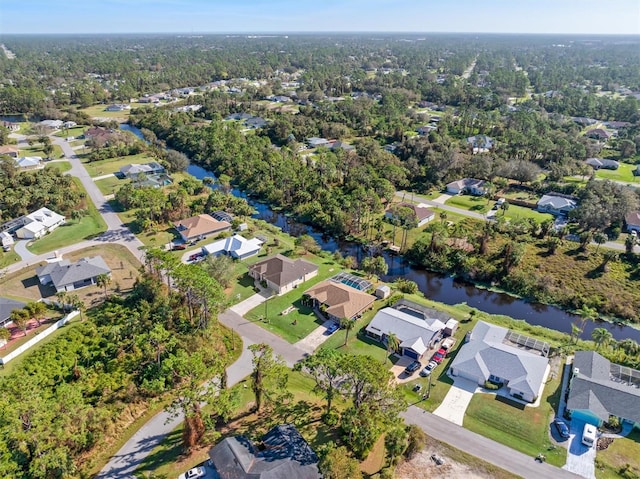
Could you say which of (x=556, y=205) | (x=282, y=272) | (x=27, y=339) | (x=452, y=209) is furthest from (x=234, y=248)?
(x=556, y=205)

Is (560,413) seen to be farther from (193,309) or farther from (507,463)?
(193,309)

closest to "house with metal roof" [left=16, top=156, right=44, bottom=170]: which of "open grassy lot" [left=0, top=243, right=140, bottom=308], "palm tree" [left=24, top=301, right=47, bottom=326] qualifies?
"open grassy lot" [left=0, top=243, right=140, bottom=308]

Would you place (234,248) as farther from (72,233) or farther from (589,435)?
(589,435)

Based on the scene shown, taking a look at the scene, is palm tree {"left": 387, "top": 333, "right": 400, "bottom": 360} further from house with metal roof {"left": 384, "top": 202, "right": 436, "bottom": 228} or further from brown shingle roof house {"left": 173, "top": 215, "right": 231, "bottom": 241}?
brown shingle roof house {"left": 173, "top": 215, "right": 231, "bottom": 241}

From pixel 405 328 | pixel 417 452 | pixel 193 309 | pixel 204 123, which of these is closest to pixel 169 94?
pixel 204 123

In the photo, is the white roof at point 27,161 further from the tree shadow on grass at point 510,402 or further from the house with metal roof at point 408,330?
the tree shadow on grass at point 510,402

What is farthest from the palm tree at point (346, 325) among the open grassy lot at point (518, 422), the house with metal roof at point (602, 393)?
the house with metal roof at point (602, 393)
